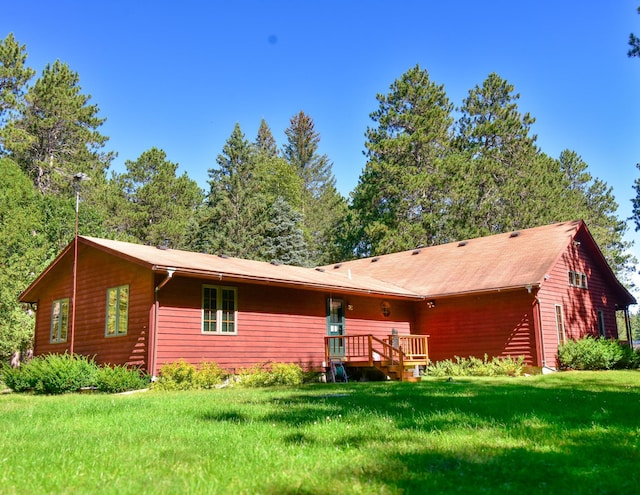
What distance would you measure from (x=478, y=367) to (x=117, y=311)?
445 inches

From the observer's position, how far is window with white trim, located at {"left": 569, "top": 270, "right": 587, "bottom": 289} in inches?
839

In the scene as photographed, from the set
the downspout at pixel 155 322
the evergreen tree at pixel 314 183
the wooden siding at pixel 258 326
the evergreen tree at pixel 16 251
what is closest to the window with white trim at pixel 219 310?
the wooden siding at pixel 258 326

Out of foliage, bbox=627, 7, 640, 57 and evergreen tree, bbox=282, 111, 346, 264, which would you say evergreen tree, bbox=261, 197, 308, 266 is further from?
foliage, bbox=627, 7, 640, 57

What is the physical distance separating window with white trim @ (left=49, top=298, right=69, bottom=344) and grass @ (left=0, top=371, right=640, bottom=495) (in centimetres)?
1025

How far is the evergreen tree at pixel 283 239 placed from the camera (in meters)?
39.9

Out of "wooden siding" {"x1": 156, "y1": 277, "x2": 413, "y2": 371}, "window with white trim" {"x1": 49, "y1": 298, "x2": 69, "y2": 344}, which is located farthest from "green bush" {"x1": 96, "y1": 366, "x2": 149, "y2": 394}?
"window with white trim" {"x1": 49, "y1": 298, "x2": 69, "y2": 344}

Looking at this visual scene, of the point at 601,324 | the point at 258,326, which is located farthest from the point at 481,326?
the point at 258,326

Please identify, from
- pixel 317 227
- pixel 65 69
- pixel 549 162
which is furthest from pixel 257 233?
pixel 549 162

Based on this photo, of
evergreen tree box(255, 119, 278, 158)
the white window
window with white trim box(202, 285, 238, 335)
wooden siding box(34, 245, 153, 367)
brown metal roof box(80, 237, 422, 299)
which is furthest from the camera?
evergreen tree box(255, 119, 278, 158)

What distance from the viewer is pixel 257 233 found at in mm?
40625

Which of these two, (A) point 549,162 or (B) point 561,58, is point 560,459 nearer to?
(B) point 561,58

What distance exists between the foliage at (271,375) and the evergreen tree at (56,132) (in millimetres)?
24298

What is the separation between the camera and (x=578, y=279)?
21828 mm

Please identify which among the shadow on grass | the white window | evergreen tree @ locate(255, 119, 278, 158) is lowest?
the shadow on grass
